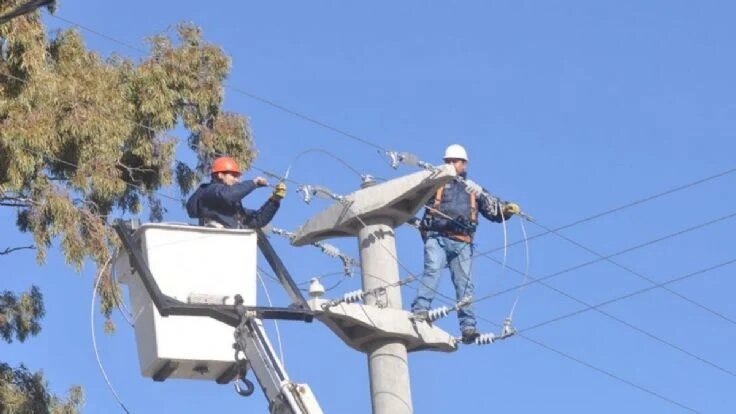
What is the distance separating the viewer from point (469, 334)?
45.0 feet

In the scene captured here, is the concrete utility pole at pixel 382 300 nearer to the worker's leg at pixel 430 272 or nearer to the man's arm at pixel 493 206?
the worker's leg at pixel 430 272

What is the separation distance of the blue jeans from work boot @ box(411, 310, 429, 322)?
0.14 meters

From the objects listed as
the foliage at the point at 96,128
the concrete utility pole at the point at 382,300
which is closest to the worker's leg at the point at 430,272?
the concrete utility pole at the point at 382,300

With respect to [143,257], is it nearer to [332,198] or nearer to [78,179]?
[332,198]

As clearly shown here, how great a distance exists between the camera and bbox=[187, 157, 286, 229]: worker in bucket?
42.0 feet

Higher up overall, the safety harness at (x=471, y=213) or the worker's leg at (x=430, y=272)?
the safety harness at (x=471, y=213)

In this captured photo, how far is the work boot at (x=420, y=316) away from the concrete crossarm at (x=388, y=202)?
0.78 metres

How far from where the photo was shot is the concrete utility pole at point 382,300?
13055mm

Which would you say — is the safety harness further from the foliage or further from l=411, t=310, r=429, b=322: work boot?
the foliage

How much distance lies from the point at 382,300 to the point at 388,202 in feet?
2.65

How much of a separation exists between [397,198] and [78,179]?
24.0 ft

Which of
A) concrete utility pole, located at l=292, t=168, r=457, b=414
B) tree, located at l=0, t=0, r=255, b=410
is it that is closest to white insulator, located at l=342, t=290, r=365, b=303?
concrete utility pole, located at l=292, t=168, r=457, b=414

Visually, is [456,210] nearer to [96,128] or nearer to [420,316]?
[420,316]

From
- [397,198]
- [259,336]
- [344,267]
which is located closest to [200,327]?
[259,336]
